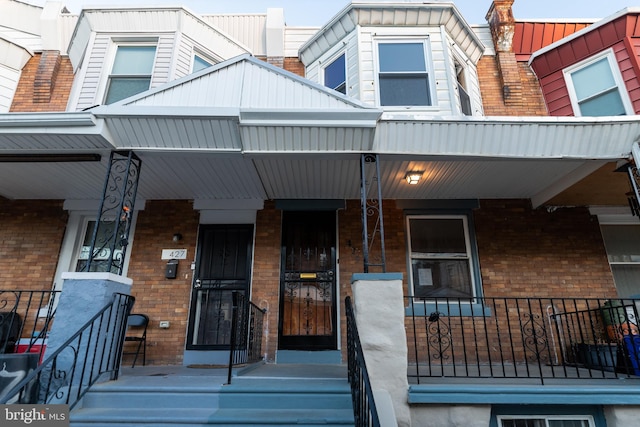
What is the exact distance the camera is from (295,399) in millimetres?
3400

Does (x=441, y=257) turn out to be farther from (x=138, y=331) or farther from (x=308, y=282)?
(x=138, y=331)

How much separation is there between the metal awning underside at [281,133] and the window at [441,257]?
57.4 inches

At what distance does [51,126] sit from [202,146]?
1.76 metres

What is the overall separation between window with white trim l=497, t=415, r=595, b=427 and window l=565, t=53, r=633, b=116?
4850mm

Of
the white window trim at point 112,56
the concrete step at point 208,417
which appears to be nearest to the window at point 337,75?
the white window trim at point 112,56

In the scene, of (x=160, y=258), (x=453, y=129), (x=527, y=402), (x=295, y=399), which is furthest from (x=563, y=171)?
(x=160, y=258)

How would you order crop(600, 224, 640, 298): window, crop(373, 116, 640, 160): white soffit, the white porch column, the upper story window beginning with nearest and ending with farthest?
the white porch column → crop(373, 116, 640, 160): white soffit → the upper story window → crop(600, 224, 640, 298): window

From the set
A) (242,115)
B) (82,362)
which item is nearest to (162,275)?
(82,362)

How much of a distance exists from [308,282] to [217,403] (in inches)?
116

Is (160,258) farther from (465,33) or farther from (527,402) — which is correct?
(465,33)

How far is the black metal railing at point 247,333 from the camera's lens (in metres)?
4.78

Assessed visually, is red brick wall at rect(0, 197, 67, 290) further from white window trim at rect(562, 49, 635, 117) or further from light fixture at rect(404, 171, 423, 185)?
white window trim at rect(562, 49, 635, 117)

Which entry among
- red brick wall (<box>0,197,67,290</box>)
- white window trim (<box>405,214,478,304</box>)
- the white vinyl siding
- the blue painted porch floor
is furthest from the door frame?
the white vinyl siding

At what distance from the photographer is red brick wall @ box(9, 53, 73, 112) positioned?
6914mm
